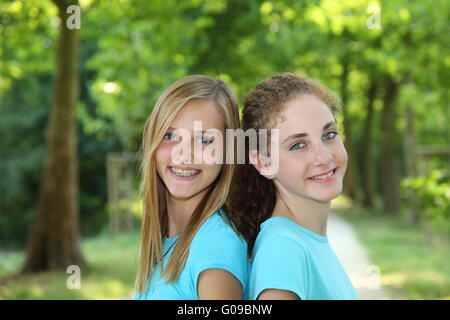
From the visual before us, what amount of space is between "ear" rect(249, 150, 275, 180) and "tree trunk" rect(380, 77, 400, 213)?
52.0ft

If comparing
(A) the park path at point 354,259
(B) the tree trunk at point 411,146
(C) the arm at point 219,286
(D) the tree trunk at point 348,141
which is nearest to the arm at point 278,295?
(C) the arm at point 219,286

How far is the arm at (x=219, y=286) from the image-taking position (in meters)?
1.60

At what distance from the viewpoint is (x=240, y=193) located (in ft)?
6.12

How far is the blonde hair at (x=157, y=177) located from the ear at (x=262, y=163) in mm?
118

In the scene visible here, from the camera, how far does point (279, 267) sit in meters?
1.42

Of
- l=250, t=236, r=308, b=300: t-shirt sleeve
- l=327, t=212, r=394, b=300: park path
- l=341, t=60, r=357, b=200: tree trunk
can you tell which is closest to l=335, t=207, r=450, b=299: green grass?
l=327, t=212, r=394, b=300: park path

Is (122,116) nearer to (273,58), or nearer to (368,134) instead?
(273,58)

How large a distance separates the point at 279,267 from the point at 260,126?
0.45 metres

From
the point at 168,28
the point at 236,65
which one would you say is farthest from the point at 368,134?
the point at 168,28

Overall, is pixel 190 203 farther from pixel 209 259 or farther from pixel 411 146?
pixel 411 146

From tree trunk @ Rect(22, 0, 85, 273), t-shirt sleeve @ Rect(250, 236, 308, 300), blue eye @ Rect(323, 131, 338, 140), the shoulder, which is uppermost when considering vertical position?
tree trunk @ Rect(22, 0, 85, 273)

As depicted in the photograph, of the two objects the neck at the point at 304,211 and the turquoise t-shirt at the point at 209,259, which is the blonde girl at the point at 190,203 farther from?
the neck at the point at 304,211

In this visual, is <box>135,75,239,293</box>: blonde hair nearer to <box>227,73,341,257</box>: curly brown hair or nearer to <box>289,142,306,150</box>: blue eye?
<box>227,73,341,257</box>: curly brown hair

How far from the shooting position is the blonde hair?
5.90 ft
